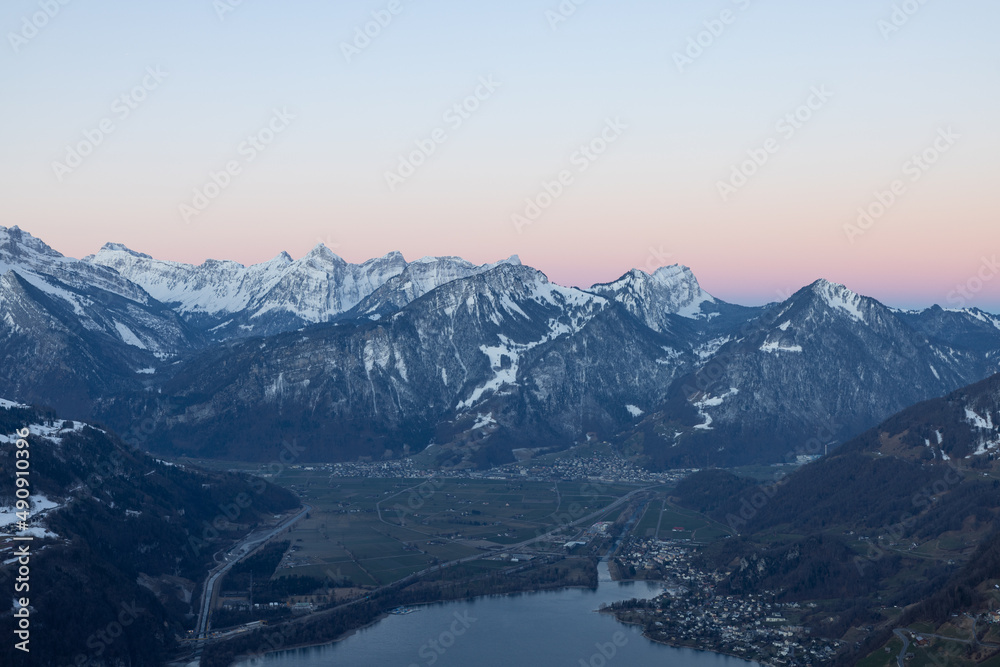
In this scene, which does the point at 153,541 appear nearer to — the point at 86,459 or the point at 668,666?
the point at 86,459

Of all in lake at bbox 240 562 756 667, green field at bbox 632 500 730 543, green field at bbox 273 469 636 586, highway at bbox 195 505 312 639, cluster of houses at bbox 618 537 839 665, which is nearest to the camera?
lake at bbox 240 562 756 667

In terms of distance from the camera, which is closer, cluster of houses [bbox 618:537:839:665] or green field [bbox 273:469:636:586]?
cluster of houses [bbox 618:537:839:665]

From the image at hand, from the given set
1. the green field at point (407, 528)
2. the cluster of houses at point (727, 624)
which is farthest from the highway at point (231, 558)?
the cluster of houses at point (727, 624)

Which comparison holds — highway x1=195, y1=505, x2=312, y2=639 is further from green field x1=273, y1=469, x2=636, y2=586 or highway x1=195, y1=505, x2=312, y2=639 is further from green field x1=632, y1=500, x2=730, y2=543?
green field x1=632, y1=500, x2=730, y2=543

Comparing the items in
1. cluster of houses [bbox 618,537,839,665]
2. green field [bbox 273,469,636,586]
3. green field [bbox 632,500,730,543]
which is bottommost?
cluster of houses [bbox 618,537,839,665]

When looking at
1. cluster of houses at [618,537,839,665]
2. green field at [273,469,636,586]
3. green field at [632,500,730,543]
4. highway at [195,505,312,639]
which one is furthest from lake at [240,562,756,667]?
Answer: green field at [632,500,730,543]

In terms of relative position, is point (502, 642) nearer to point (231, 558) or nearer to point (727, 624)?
point (727, 624)

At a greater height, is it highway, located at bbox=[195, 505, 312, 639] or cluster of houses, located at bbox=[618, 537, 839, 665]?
highway, located at bbox=[195, 505, 312, 639]
